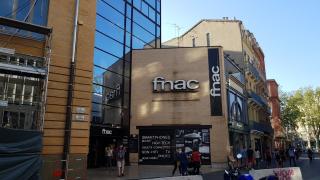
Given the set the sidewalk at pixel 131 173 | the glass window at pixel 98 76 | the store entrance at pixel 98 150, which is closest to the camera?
the sidewalk at pixel 131 173

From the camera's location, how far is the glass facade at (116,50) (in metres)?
25.3

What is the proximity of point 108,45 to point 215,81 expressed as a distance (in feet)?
29.6

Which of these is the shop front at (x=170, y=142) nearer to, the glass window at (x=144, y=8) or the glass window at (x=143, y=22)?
the glass window at (x=143, y=22)

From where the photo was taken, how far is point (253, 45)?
47.5m

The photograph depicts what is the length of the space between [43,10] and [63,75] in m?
Answer: 2.86

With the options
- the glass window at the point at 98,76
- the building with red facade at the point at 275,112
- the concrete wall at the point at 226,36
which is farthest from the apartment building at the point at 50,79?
the building with red facade at the point at 275,112

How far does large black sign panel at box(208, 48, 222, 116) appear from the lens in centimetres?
2809

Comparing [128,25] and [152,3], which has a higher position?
[152,3]

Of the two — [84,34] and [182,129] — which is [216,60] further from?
[84,34]

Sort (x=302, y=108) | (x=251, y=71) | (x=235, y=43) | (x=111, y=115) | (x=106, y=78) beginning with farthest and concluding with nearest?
(x=302, y=108) → (x=251, y=71) → (x=235, y=43) → (x=111, y=115) → (x=106, y=78)

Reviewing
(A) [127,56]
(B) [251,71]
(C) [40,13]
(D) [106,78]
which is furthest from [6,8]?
(B) [251,71]

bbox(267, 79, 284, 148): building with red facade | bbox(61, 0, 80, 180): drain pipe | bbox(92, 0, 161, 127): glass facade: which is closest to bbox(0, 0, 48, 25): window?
bbox(61, 0, 80, 180): drain pipe

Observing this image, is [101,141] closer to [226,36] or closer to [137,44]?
[137,44]

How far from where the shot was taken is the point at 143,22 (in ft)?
103
